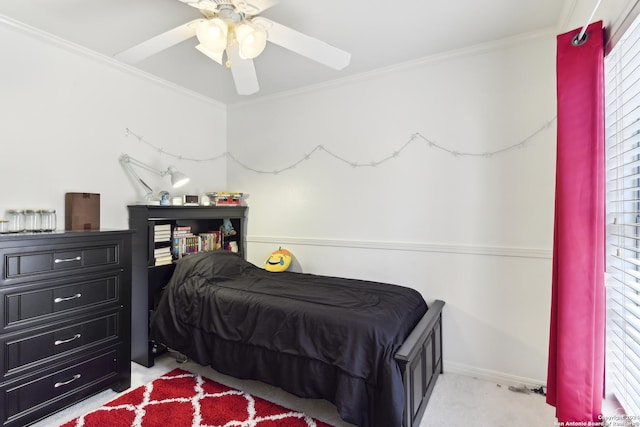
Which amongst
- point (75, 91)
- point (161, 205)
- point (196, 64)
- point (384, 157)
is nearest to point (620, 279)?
point (384, 157)

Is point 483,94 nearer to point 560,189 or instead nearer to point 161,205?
point 560,189

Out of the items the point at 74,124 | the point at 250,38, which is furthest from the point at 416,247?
the point at 74,124

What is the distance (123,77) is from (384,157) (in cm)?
233

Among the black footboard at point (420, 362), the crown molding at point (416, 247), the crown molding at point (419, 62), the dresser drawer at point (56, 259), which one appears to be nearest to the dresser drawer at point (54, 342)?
the dresser drawer at point (56, 259)

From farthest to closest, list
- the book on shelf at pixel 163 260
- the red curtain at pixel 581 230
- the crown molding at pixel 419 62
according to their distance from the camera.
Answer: the book on shelf at pixel 163 260, the crown molding at pixel 419 62, the red curtain at pixel 581 230

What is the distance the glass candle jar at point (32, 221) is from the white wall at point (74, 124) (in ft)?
0.31

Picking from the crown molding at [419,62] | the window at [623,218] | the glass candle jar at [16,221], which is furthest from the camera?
the crown molding at [419,62]

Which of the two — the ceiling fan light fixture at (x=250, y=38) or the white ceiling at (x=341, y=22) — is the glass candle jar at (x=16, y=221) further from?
the ceiling fan light fixture at (x=250, y=38)

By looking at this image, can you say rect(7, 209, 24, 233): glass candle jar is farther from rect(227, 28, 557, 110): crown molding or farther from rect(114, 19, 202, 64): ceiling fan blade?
rect(227, 28, 557, 110): crown molding

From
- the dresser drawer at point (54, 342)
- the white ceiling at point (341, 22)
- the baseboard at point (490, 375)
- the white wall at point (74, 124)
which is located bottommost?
the baseboard at point (490, 375)

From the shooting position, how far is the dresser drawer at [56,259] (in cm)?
177

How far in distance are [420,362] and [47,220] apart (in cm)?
262

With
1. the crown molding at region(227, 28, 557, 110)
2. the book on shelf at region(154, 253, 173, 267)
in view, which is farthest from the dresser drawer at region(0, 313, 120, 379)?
the crown molding at region(227, 28, 557, 110)

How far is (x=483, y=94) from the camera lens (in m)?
2.44
